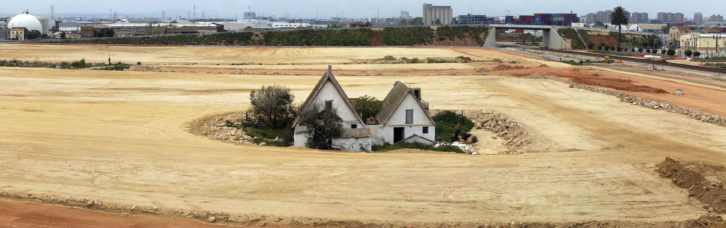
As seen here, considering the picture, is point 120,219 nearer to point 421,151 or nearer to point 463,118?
point 421,151

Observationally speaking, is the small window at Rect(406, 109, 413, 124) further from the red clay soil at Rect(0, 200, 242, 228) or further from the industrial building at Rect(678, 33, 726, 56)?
the industrial building at Rect(678, 33, 726, 56)

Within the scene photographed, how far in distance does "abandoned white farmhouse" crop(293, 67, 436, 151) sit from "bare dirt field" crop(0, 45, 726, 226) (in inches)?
86.0

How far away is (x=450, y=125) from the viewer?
41.9 m

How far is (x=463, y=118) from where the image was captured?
143 ft

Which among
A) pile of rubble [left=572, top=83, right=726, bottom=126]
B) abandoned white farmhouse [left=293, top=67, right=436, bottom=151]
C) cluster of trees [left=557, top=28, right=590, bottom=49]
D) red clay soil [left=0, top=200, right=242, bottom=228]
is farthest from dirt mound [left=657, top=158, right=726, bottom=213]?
cluster of trees [left=557, top=28, right=590, bottom=49]

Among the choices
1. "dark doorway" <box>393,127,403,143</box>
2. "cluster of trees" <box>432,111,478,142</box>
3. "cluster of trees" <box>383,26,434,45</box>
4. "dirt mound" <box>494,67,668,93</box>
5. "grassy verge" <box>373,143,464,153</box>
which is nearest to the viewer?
"grassy verge" <box>373,143,464,153</box>

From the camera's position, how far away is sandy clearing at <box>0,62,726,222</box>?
75.2 ft

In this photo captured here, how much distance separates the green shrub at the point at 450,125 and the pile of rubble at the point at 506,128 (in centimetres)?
80

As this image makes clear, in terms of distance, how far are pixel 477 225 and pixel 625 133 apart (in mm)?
18030

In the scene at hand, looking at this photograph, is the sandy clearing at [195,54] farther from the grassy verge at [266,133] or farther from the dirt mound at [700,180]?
the dirt mound at [700,180]

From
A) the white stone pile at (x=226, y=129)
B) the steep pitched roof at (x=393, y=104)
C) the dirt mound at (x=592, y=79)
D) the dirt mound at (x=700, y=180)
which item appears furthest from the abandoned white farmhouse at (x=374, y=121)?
Answer: the dirt mound at (x=592, y=79)

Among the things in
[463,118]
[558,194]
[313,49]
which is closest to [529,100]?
[463,118]

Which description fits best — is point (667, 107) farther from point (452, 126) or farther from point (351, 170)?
point (351, 170)

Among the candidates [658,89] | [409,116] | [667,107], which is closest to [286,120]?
[409,116]
